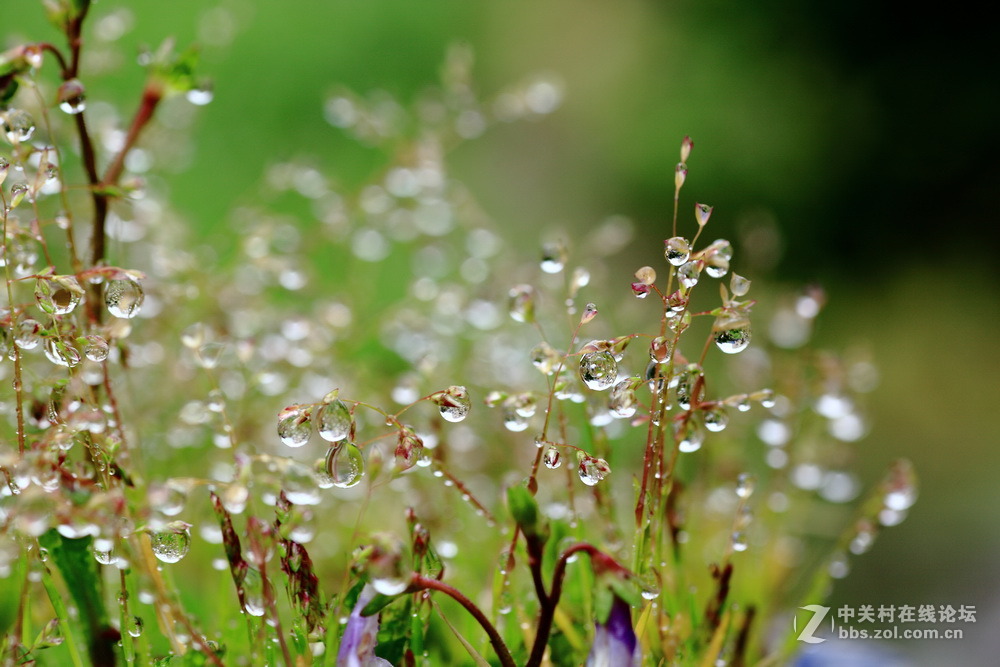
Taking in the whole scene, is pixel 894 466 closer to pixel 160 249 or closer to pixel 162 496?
pixel 162 496

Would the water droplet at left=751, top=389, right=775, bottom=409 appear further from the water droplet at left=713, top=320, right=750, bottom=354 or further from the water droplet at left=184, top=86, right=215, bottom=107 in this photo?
the water droplet at left=184, top=86, right=215, bottom=107

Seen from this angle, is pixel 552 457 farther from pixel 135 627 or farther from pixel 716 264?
pixel 135 627

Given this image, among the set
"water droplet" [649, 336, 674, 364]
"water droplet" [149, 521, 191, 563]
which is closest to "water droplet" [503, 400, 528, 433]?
"water droplet" [649, 336, 674, 364]

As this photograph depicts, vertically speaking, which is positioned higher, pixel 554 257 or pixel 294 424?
pixel 554 257

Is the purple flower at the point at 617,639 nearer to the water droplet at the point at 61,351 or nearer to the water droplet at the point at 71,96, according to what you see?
the water droplet at the point at 61,351

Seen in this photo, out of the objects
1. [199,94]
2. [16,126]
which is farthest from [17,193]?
[199,94]

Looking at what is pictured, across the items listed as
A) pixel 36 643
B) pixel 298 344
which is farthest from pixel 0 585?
pixel 298 344
